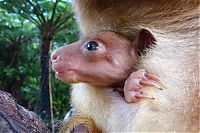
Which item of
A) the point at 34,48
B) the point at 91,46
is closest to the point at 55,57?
the point at 91,46

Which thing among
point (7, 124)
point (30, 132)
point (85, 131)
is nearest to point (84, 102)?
point (85, 131)

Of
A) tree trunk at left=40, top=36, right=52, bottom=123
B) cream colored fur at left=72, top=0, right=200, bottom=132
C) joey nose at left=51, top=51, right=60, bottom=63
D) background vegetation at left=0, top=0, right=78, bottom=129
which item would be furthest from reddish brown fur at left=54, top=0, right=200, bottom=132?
tree trunk at left=40, top=36, right=52, bottom=123

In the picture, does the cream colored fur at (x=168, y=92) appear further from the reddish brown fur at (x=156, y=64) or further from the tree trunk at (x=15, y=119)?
the tree trunk at (x=15, y=119)

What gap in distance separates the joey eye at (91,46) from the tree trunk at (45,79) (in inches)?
116

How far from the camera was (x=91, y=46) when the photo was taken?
60.4 inches

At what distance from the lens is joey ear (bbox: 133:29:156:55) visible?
1.44 metres

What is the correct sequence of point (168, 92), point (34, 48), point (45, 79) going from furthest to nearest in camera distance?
point (34, 48)
point (45, 79)
point (168, 92)

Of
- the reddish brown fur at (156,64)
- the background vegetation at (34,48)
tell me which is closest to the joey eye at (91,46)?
the reddish brown fur at (156,64)

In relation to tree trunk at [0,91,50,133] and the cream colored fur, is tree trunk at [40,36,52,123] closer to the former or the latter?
tree trunk at [0,91,50,133]

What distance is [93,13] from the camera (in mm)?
1633

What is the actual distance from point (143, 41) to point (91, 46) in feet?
0.60

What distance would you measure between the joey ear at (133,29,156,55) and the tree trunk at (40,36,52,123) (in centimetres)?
305

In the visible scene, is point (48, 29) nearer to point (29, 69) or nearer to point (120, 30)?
point (29, 69)

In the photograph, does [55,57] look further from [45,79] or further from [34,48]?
[34,48]
